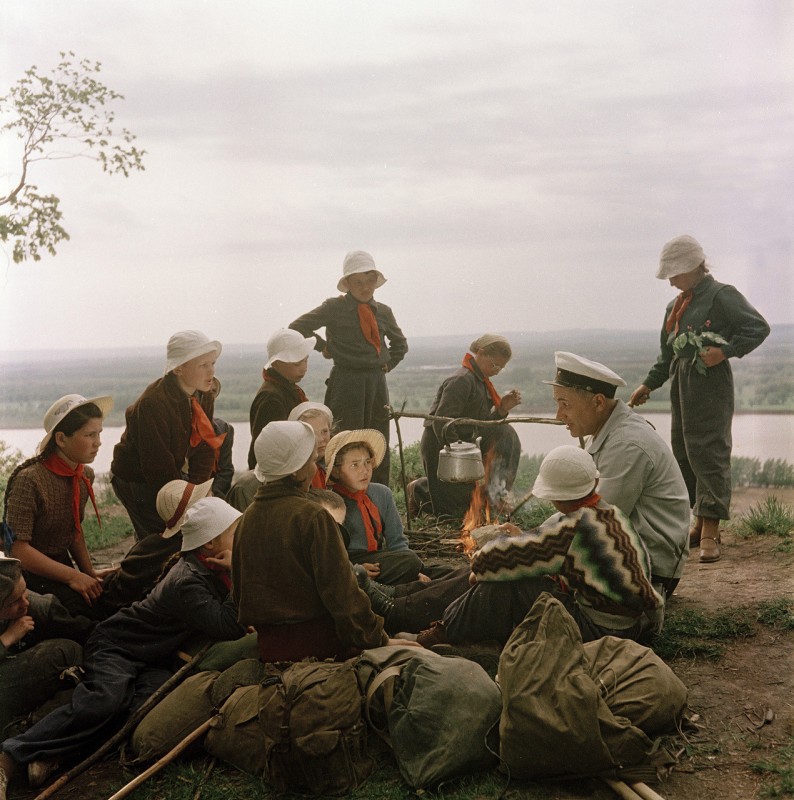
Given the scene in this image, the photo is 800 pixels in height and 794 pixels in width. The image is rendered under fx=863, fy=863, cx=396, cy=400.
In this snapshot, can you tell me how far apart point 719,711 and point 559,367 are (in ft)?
6.30

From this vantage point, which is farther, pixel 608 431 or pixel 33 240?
pixel 33 240


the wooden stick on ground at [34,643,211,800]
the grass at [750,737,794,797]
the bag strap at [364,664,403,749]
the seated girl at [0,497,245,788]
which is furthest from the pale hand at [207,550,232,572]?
the grass at [750,737,794,797]

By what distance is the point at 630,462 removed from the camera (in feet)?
15.2

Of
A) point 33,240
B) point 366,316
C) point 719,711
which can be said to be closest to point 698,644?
point 719,711

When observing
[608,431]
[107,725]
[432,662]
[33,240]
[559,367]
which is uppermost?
[33,240]

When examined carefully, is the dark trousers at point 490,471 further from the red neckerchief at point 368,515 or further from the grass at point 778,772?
the grass at point 778,772

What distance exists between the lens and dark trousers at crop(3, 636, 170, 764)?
3.91 metres

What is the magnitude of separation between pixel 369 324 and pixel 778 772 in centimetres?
537

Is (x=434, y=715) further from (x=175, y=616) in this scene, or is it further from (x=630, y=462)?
(x=630, y=462)

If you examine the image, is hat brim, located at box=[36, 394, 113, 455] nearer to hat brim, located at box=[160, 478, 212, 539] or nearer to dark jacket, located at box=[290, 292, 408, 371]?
hat brim, located at box=[160, 478, 212, 539]

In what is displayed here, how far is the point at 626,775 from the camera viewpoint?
11.3 feet

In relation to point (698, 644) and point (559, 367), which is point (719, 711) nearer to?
point (698, 644)

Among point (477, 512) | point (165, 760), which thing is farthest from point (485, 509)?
point (165, 760)

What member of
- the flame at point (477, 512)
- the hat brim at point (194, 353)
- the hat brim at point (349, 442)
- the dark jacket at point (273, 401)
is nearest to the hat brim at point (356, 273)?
the dark jacket at point (273, 401)
